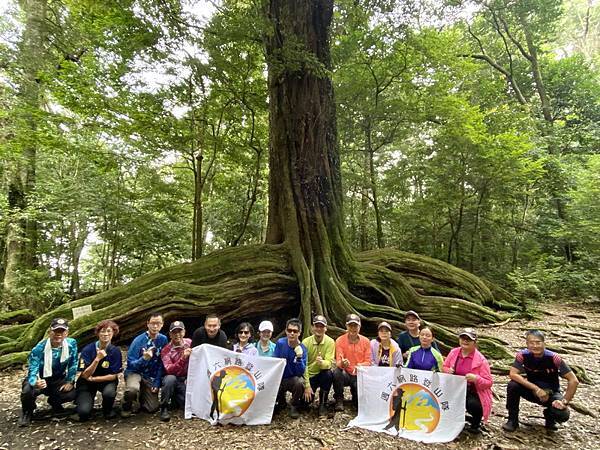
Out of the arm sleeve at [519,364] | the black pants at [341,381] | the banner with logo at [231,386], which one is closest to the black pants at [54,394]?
the banner with logo at [231,386]

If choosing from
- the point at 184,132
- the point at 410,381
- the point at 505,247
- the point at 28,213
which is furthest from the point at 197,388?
the point at 505,247

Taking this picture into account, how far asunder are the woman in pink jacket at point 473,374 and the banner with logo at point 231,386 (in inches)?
74.3

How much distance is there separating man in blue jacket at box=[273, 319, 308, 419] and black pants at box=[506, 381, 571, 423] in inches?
85.5

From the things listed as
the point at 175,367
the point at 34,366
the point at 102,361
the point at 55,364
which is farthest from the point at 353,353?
the point at 34,366

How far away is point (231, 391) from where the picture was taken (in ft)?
12.1

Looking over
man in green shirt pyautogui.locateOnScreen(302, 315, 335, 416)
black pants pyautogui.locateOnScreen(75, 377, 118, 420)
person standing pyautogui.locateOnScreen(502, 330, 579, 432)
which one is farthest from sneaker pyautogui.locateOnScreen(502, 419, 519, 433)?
black pants pyautogui.locateOnScreen(75, 377, 118, 420)

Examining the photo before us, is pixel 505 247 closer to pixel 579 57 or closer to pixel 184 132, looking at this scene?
pixel 579 57

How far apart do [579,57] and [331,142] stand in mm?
14874

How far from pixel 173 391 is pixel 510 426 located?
11.8ft

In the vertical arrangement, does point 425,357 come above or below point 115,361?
below

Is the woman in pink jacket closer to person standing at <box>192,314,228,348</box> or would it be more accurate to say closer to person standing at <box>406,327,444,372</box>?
person standing at <box>406,327,444,372</box>

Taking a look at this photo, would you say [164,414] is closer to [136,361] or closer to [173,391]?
[173,391]

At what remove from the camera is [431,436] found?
10.7 feet

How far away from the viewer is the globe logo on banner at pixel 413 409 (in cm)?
339
